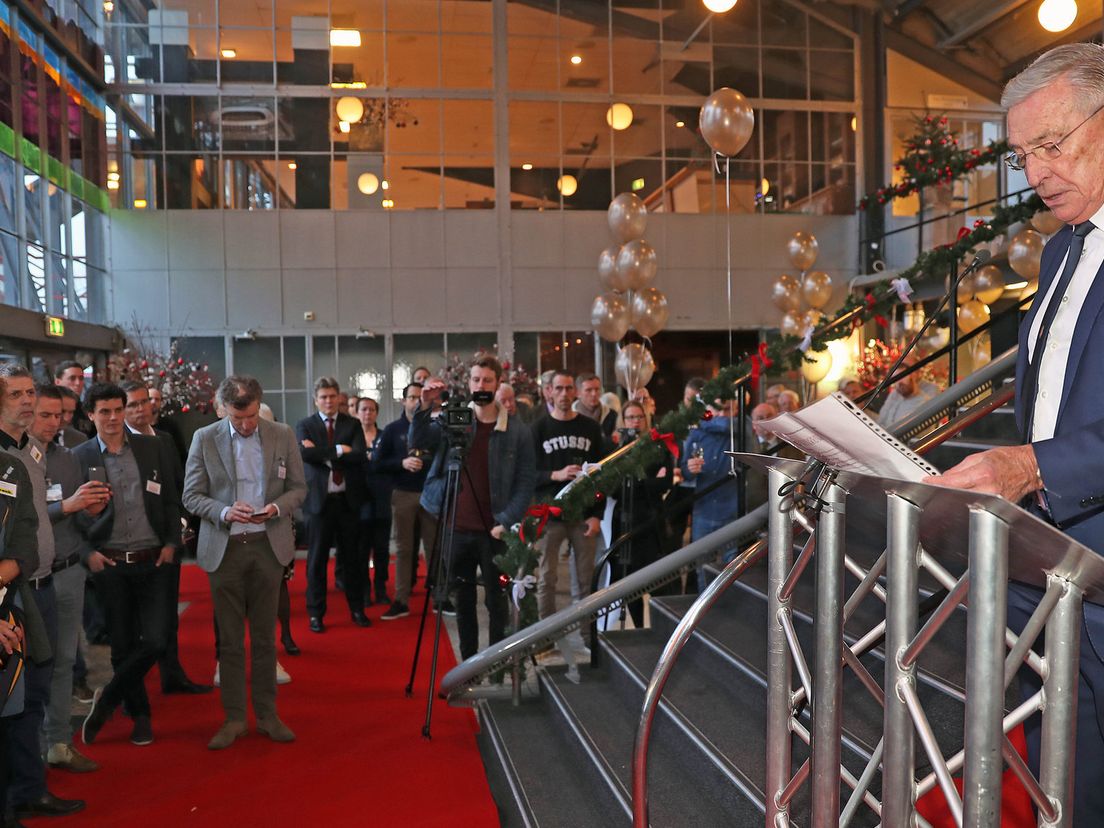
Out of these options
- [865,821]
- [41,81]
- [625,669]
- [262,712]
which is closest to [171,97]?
[41,81]

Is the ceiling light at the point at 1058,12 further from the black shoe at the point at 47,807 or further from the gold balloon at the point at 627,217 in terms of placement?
the black shoe at the point at 47,807

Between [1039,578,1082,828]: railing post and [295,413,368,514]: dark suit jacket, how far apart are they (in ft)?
20.3

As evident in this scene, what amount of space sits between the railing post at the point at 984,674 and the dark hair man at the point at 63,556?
153 inches

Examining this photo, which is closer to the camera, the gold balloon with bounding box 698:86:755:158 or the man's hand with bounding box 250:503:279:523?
the man's hand with bounding box 250:503:279:523

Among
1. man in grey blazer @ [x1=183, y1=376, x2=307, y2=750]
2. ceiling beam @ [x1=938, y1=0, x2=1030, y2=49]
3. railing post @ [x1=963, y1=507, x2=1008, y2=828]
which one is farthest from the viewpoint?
ceiling beam @ [x1=938, y1=0, x2=1030, y2=49]

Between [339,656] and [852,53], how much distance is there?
1344 cm

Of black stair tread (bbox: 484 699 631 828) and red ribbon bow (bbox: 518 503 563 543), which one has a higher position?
red ribbon bow (bbox: 518 503 563 543)

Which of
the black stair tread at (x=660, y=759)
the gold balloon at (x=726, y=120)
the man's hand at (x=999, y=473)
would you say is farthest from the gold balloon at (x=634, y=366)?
the man's hand at (x=999, y=473)

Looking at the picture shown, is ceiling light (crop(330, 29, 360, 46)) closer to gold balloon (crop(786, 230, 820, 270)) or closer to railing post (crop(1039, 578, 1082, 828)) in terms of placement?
gold balloon (crop(786, 230, 820, 270))

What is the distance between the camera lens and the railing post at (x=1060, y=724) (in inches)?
49.4

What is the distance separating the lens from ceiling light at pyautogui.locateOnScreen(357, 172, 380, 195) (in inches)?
578

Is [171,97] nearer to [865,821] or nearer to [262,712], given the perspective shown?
[262,712]

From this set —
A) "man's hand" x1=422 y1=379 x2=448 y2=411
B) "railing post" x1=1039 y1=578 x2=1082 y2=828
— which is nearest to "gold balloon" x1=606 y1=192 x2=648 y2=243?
"man's hand" x1=422 y1=379 x2=448 y2=411

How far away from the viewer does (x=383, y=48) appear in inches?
579
